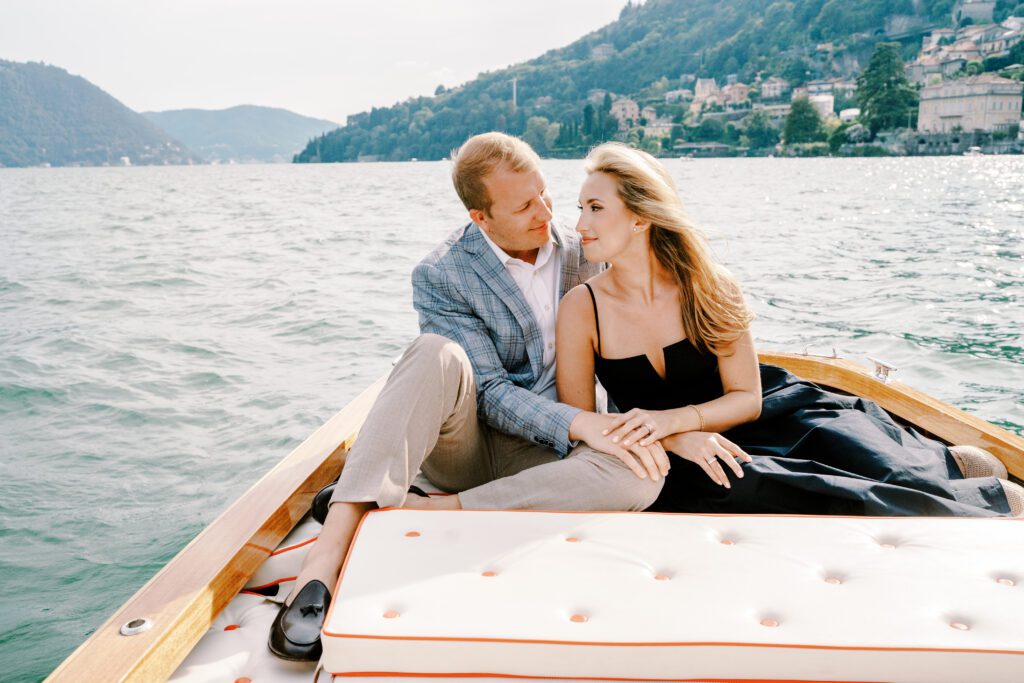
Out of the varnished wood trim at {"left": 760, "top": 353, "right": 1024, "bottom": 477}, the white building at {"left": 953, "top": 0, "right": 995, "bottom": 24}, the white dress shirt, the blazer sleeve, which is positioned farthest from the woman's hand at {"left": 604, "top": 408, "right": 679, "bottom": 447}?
the white building at {"left": 953, "top": 0, "right": 995, "bottom": 24}

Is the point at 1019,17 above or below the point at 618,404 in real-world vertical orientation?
above

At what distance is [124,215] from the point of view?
58.6 feet

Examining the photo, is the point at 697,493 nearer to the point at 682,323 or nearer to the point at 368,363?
the point at 682,323

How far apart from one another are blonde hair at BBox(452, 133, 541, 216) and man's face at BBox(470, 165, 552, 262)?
0.01 m

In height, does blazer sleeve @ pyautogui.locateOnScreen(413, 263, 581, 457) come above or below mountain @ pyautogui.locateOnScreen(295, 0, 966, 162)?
below

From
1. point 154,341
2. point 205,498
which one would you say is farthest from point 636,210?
point 154,341

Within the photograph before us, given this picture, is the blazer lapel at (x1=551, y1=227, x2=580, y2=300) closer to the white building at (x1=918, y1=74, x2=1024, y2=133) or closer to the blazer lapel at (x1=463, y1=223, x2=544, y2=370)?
the blazer lapel at (x1=463, y1=223, x2=544, y2=370)

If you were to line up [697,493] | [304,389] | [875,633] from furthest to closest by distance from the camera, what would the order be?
[304,389]
[697,493]
[875,633]

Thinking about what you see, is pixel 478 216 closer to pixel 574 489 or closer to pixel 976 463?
pixel 574 489

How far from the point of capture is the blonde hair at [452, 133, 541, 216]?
6.88 ft

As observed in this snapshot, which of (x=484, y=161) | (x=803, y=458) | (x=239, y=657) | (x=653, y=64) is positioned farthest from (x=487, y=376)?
(x=653, y=64)

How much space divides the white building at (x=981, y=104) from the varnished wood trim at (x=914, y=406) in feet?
195

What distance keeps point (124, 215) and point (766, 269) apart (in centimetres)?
1432

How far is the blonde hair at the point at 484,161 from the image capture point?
2096 mm
